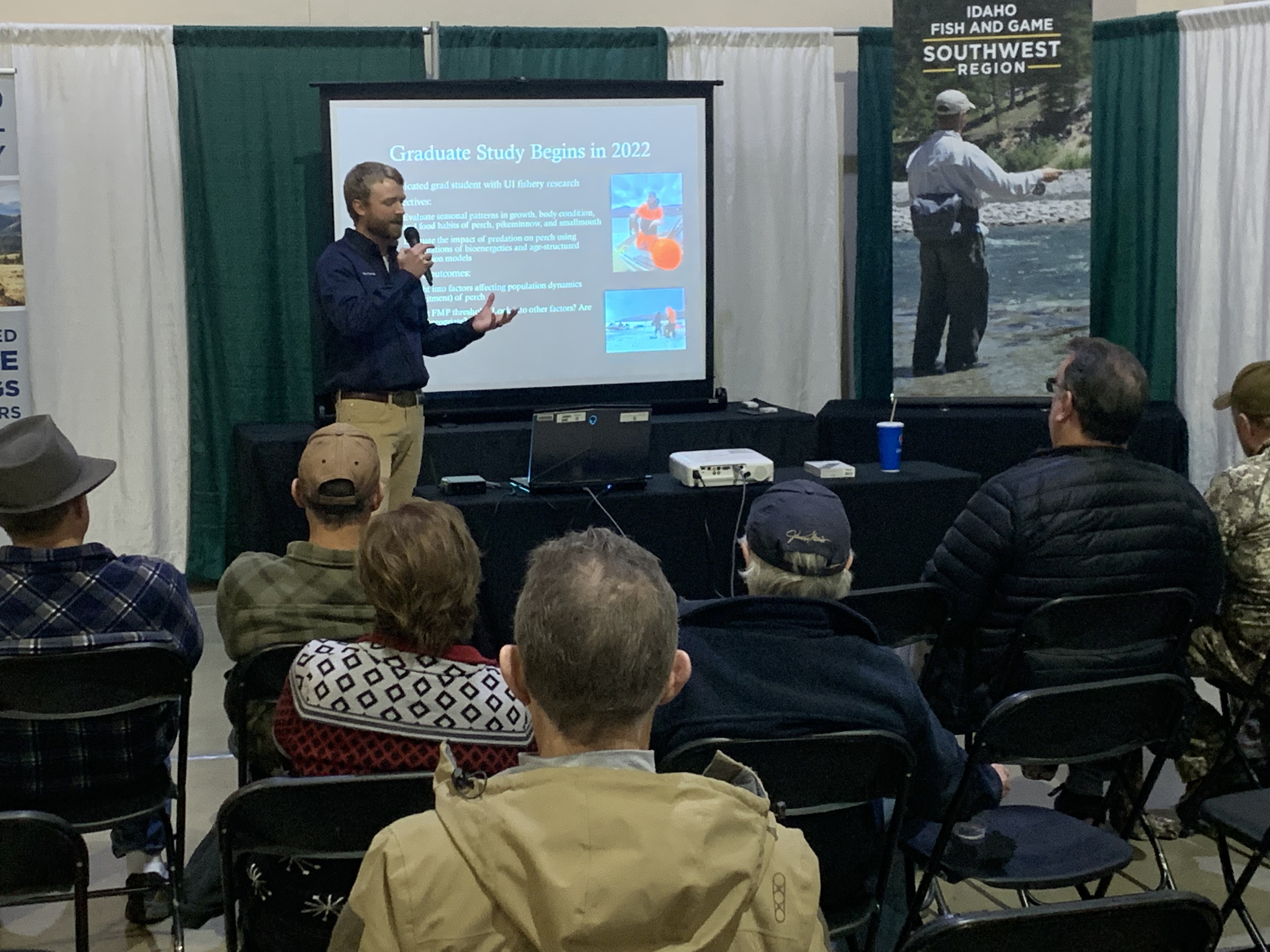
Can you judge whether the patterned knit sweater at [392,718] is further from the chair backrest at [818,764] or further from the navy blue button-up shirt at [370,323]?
the navy blue button-up shirt at [370,323]

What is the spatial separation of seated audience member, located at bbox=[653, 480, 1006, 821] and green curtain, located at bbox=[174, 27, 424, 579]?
152 inches

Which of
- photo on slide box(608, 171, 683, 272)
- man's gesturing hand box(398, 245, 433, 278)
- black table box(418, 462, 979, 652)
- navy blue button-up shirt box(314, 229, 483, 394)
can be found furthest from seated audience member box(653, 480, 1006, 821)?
photo on slide box(608, 171, 683, 272)

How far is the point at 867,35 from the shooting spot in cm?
610

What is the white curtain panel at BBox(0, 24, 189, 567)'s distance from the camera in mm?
5371

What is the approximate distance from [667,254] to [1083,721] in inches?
144

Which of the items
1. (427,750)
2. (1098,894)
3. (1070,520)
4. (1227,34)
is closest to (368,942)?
(427,750)

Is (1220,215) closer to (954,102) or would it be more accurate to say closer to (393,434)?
(954,102)

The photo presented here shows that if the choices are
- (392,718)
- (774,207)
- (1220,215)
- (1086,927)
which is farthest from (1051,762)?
(1220,215)

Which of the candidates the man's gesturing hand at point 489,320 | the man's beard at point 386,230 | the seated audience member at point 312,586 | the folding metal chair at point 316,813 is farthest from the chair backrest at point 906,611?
the man's beard at point 386,230

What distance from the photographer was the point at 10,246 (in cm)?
529

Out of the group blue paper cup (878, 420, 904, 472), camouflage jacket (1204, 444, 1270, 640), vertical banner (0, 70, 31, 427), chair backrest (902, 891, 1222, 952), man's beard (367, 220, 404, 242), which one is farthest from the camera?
vertical banner (0, 70, 31, 427)

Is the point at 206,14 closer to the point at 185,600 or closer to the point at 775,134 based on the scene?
the point at 775,134

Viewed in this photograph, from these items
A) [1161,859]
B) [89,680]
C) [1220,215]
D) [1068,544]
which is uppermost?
[1220,215]

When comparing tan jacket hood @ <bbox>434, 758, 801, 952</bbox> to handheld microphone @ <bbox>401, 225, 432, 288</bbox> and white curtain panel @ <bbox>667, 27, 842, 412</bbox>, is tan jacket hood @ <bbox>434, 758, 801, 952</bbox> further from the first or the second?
white curtain panel @ <bbox>667, 27, 842, 412</bbox>
